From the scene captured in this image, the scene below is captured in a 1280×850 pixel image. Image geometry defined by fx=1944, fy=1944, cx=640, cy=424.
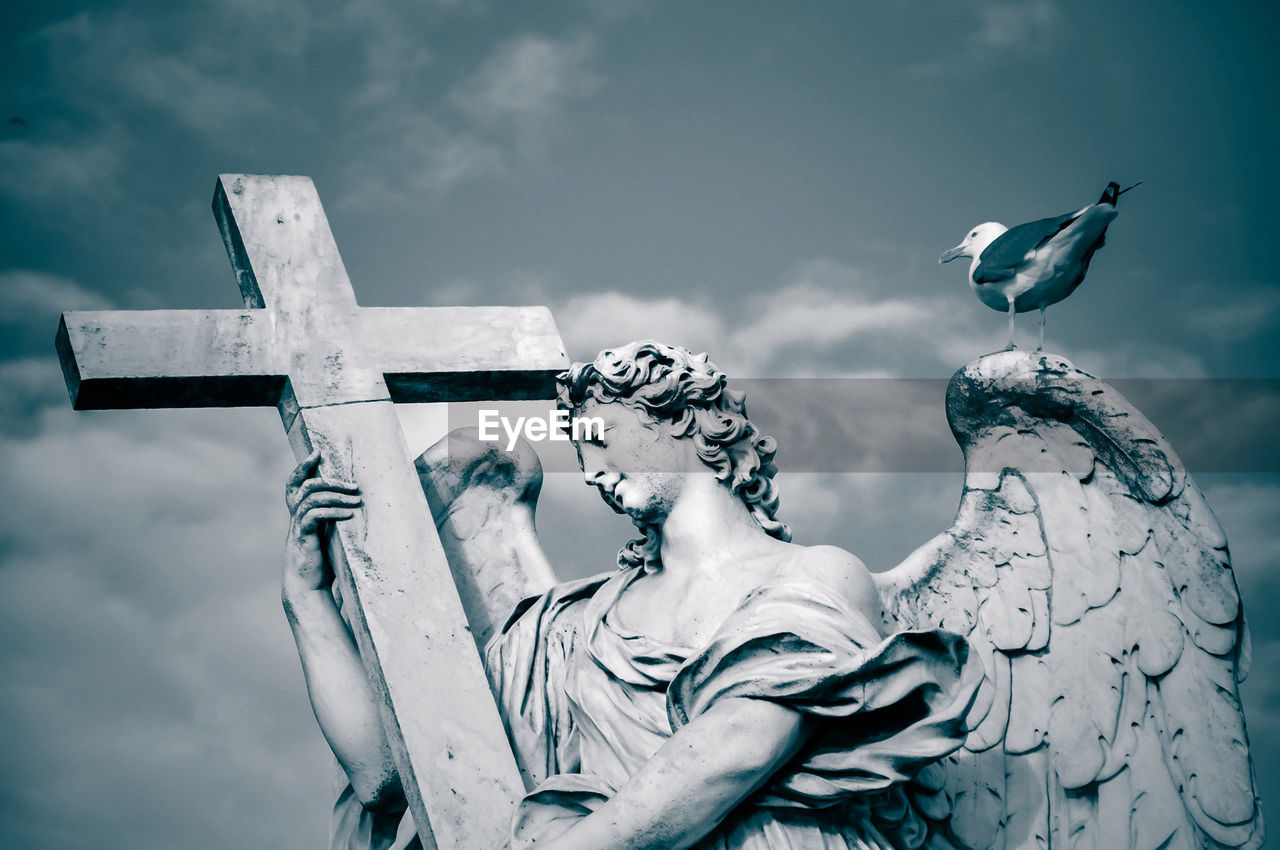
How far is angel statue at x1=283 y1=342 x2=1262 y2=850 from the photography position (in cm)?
414

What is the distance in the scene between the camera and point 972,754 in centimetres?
473

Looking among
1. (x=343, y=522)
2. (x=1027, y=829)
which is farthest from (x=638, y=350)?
(x=1027, y=829)

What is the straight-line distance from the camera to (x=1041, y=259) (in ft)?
17.9

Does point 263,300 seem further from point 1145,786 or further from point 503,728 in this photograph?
point 1145,786

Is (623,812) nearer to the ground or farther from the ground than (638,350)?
nearer to the ground

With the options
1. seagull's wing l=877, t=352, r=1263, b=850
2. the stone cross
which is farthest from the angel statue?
the stone cross

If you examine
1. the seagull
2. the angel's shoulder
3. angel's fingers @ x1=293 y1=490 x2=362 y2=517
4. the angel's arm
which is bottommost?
the angel's arm

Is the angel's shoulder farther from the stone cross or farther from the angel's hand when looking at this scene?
the angel's hand

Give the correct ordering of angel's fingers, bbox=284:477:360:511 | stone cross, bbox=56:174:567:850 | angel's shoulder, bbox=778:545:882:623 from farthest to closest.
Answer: angel's fingers, bbox=284:477:360:511, stone cross, bbox=56:174:567:850, angel's shoulder, bbox=778:545:882:623

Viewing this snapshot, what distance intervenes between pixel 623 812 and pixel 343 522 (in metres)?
1.10

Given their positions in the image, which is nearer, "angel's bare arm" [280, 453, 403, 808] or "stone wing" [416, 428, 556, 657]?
"angel's bare arm" [280, 453, 403, 808]

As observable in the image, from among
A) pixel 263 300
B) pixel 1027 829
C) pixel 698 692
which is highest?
pixel 263 300

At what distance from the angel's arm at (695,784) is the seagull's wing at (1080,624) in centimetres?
61

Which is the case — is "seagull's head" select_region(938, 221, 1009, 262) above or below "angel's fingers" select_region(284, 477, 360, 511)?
above
